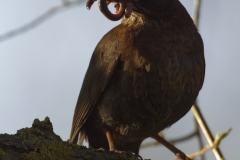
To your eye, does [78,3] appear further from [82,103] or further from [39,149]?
[39,149]

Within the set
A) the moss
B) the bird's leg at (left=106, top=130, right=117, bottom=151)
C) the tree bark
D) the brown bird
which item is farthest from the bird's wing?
the moss

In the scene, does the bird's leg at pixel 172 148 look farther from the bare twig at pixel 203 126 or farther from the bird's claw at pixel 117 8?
the bird's claw at pixel 117 8

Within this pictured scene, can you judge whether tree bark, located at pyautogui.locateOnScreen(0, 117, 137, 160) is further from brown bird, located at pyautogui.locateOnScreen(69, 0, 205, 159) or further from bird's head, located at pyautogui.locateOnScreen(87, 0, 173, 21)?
bird's head, located at pyautogui.locateOnScreen(87, 0, 173, 21)

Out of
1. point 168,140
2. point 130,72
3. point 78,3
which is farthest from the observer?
point 78,3

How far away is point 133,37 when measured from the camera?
4461 millimetres

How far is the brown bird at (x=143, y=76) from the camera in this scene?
4.31 metres

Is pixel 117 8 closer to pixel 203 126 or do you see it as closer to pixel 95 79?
pixel 95 79

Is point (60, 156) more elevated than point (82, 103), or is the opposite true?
point (82, 103)

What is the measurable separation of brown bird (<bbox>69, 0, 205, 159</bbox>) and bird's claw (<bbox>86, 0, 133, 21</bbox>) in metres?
0.12

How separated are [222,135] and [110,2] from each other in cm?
149

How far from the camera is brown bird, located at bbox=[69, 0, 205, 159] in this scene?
431 cm

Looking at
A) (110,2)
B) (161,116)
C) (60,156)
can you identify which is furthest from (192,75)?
(60,156)

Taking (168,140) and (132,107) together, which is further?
(168,140)

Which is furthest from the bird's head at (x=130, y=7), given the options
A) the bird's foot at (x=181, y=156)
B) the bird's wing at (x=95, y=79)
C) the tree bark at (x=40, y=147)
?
the bird's foot at (x=181, y=156)
